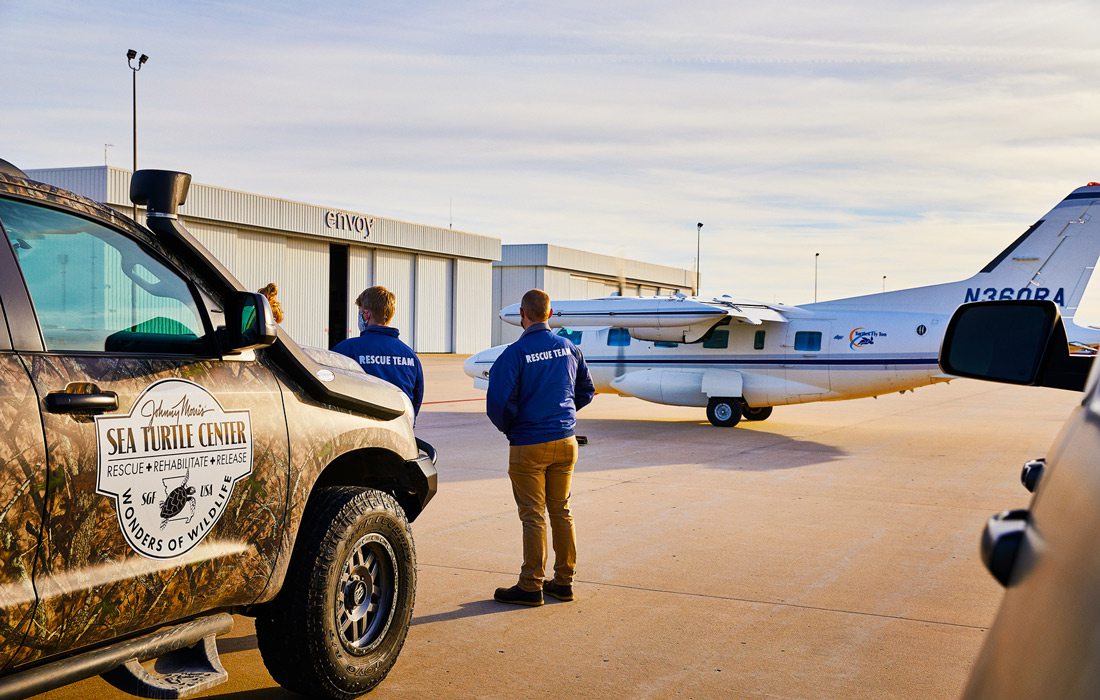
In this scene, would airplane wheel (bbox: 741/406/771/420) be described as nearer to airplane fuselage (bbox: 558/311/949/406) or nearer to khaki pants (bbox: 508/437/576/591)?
airplane fuselage (bbox: 558/311/949/406)

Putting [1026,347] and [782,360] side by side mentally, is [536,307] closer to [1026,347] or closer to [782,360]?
[1026,347]

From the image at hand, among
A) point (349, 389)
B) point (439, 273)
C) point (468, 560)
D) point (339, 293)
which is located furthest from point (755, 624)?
point (439, 273)

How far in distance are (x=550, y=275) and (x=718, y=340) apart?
4459 centimetres

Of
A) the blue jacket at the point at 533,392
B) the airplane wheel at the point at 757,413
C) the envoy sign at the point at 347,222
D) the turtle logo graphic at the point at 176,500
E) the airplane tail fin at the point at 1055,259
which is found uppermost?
the envoy sign at the point at 347,222

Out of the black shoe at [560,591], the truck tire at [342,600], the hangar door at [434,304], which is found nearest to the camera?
the truck tire at [342,600]

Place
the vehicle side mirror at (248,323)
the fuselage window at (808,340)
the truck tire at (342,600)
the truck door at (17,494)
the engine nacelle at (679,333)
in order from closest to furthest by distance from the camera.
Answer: the truck door at (17,494) < the vehicle side mirror at (248,323) < the truck tire at (342,600) < the fuselage window at (808,340) < the engine nacelle at (679,333)

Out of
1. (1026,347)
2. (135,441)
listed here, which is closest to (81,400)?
(135,441)

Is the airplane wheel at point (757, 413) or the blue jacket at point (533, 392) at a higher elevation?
the blue jacket at point (533, 392)

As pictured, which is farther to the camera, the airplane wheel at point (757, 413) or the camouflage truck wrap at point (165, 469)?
the airplane wheel at point (757, 413)

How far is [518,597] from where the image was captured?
6.58 metres

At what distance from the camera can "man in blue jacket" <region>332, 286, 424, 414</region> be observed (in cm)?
664

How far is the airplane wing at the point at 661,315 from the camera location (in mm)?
19250

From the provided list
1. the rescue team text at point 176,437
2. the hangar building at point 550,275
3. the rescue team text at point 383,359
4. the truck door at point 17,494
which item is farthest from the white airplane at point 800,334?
the hangar building at point 550,275

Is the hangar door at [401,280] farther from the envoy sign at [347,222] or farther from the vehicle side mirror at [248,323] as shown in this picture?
the vehicle side mirror at [248,323]
